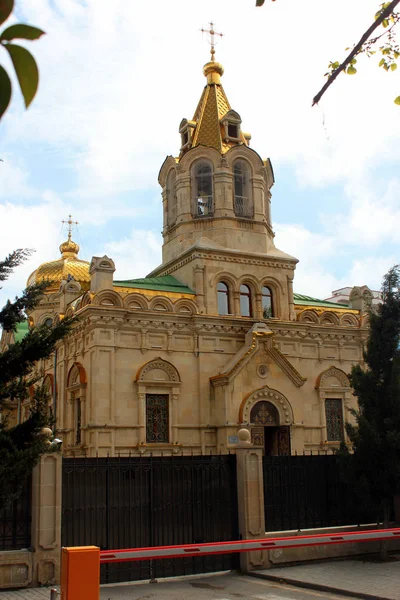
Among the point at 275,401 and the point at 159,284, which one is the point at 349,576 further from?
the point at 159,284

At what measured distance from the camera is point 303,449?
26.5 metres

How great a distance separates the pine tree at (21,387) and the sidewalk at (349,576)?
216 inches

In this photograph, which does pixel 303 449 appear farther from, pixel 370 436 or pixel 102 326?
pixel 370 436

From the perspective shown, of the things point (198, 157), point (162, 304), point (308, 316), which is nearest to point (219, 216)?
point (198, 157)

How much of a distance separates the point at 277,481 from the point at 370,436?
227 cm

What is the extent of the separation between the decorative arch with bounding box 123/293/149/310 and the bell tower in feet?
8.45

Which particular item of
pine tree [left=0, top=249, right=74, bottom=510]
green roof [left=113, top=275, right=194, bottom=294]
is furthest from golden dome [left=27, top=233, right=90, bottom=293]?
pine tree [left=0, top=249, right=74, bottom=510]

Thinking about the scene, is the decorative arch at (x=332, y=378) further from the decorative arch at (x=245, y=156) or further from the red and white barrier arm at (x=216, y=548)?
the red and white barrier arm at (x=216, y=548)

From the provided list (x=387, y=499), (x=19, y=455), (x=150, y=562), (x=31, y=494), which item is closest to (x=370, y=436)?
(x=387, y=499)

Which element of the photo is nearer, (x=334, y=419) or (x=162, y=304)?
(x=162, y=304)

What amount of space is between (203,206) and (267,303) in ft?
17.2

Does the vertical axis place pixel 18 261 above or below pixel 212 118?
below

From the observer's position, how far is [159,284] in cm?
2795

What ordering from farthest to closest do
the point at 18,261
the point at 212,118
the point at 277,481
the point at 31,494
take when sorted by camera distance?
1. the point at 212,118
2. the point at 277,481
3. the point at 31,494
4. the point at 18,261
